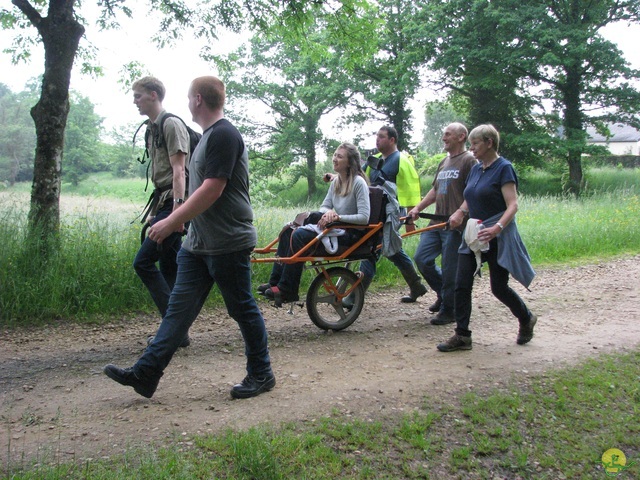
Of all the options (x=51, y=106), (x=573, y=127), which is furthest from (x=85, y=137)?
(x=573, y=127)

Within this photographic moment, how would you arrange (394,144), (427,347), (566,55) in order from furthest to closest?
(566,55), (394,144), (427,347)

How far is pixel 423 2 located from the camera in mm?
33344

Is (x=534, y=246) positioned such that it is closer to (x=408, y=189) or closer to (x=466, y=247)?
(x=408, y=189)

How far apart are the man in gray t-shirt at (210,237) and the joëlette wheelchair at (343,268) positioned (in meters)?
1.48

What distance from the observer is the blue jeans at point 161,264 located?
477 cm

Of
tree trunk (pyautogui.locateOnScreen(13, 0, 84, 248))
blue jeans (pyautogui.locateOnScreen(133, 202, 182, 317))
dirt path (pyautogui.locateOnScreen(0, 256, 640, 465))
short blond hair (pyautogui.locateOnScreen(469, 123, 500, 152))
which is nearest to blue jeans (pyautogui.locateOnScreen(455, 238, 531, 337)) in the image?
dirt path (pyautogui.locateOnScreen(0, 256, 640, 465))

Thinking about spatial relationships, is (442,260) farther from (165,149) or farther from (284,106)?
(284,106)

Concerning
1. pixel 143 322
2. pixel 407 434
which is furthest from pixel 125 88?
pixel 407 434

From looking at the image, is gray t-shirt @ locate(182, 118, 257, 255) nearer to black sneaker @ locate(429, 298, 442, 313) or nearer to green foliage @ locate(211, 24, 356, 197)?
black sneaker @ locate(429, 298, 442, 313)

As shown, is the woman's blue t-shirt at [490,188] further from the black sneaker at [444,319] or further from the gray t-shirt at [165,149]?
the gray t-shirt at [165,149]

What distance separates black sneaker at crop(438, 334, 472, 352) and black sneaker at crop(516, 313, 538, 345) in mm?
563

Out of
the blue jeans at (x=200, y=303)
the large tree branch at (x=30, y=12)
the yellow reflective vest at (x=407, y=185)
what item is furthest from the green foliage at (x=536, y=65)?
the blue jeans at (x=200, y=303)

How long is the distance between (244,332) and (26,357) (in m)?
2.24

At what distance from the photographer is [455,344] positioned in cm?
507
